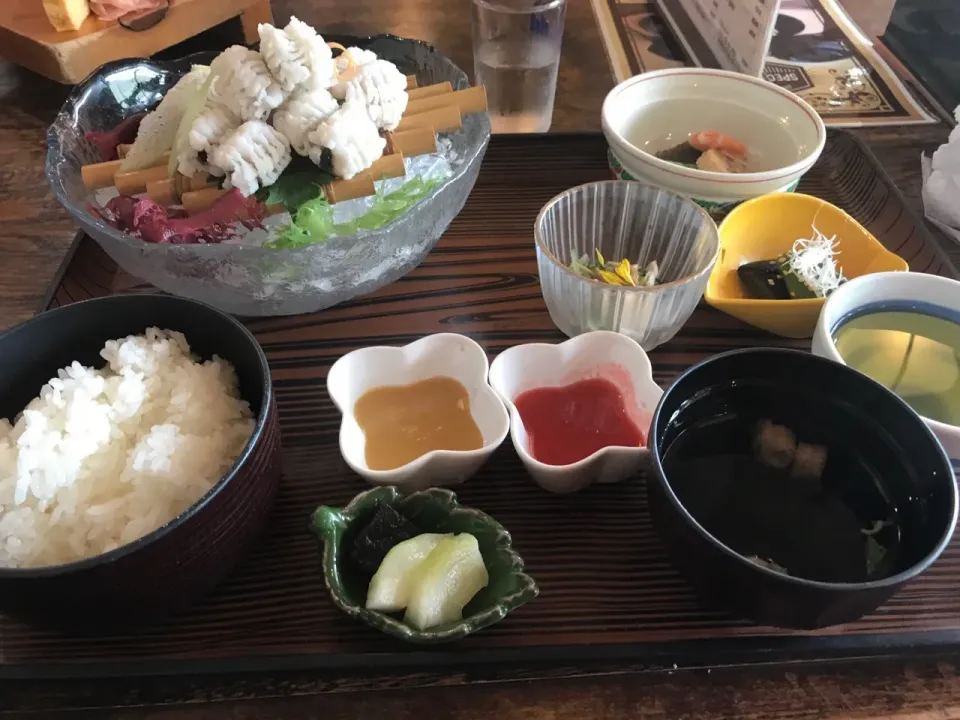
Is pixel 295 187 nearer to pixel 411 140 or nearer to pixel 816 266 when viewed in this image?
pixel 411 140

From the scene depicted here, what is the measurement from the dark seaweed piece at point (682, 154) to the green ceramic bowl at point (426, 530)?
755mm

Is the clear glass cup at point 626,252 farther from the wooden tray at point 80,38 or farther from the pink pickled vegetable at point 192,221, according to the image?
the wooden tray at point 80,38

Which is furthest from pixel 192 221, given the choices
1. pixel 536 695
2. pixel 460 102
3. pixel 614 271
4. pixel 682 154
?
pixel 682 154

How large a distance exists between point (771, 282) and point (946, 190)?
16.3 inches

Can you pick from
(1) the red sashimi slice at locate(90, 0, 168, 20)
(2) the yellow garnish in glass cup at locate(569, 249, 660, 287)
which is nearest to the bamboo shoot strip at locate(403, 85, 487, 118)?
(2) the yellow garnish in glass cup at locate(569, 249, 660, 287)

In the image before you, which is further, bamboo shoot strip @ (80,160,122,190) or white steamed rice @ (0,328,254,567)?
bamboo shoot strip @ (80,160,122,190)

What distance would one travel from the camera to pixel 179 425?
0.75 m

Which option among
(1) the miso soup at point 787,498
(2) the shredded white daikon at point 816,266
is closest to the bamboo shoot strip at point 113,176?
(1) the miso soup at point 787,498

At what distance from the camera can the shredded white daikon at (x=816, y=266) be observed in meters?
0.97

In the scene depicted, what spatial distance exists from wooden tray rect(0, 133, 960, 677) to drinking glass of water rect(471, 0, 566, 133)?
522 mm

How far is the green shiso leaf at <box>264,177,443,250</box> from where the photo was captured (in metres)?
0.92

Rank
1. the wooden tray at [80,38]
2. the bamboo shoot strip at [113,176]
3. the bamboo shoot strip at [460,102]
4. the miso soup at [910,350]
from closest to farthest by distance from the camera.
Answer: the miso soup at [910,350] → the bamboo shoot strip at [113,176] → the bamboo shoot strip at [460,102] → the wooden tray at [80,38]

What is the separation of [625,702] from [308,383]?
0.53 metres

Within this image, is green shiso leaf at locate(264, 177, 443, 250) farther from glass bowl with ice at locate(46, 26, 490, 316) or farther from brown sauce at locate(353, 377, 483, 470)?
brown sauce at locate(353, 377, 483, 470)
